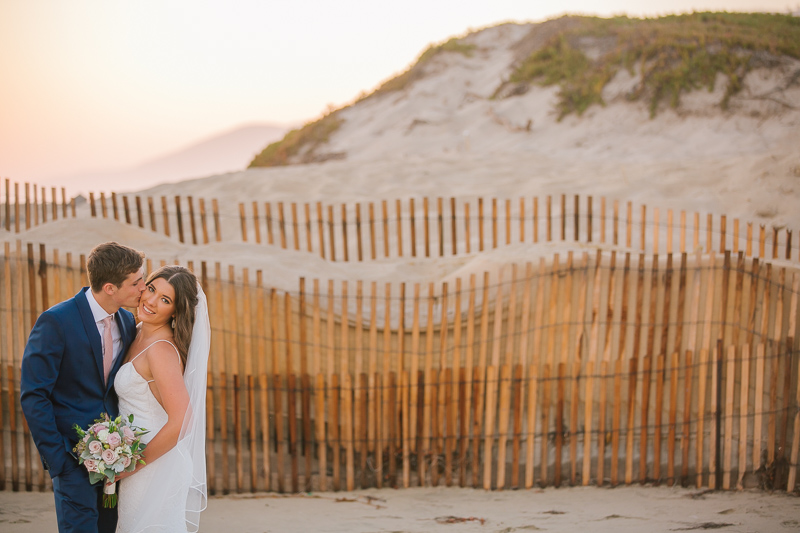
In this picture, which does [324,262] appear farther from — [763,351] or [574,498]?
[763,351]

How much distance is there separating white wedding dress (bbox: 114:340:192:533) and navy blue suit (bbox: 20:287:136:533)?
0.34 feet

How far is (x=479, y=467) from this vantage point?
4.41m

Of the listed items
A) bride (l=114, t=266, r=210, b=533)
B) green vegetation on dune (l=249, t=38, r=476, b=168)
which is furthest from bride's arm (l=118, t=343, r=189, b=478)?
green vegetation on dune (l=249, t=38, r=476, b=168)

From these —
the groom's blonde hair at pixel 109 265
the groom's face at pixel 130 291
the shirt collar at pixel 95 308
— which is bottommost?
the shirt collar at pixel 95 308

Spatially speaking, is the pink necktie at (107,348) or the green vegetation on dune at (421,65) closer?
the pink necktie at (107,348)

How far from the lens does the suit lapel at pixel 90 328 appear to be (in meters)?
2.49

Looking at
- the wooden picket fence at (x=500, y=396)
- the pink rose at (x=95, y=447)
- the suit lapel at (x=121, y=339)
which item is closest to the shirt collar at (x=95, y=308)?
the suit lapel at (x=121, y=339)

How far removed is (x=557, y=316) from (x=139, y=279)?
123 inches

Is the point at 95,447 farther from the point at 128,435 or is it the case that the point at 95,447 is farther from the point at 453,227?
the point at 453,227

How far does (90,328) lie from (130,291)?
215mm

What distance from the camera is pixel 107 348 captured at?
2.62 m

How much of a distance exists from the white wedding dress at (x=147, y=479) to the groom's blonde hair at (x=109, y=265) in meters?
0.32

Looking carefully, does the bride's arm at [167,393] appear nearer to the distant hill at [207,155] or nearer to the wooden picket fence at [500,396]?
the wooden picket fence at [500,396]

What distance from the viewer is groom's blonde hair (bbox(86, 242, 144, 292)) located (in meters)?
2.47
